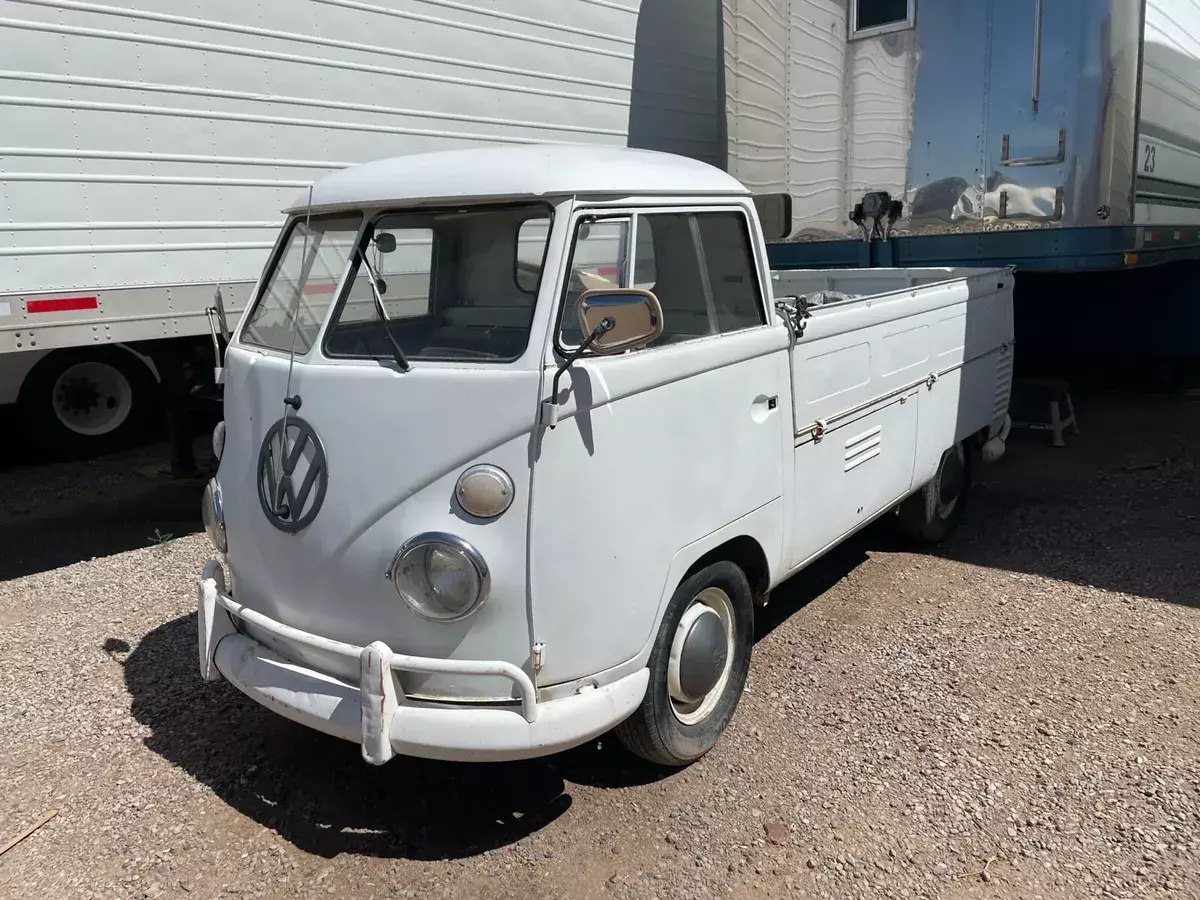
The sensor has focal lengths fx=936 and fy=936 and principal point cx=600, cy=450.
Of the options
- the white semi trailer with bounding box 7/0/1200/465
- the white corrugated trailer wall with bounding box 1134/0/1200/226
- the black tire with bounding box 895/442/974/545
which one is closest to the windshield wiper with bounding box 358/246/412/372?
the white semi trailer with bounding box 7/0/1200/465

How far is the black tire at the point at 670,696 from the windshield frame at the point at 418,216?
101cm

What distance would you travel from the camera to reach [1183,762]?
3.26 meters

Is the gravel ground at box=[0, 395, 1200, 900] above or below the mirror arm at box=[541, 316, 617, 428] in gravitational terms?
below

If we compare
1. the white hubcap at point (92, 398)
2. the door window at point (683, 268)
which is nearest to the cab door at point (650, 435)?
the door window at point (683, 268)

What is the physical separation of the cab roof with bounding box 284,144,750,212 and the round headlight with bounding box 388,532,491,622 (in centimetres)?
110

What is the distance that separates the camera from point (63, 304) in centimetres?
470

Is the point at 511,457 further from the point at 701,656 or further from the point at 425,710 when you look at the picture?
the point at 701,656

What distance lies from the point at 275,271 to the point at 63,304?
73.7 inches

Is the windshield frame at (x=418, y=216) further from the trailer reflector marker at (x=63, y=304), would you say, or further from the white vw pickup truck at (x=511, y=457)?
the trailer reflector marker at (x=63, y=304)

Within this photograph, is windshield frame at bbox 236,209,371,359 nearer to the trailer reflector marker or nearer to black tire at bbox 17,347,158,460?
the trailer reflector marker

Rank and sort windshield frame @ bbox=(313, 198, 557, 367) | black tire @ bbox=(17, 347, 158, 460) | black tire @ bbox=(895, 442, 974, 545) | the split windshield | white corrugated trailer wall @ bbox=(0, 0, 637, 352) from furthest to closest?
black tire @ bbox=(17, 347, 158, 460)
black tire @ bbox=(895, 442, 974, 545)
white corrugated trailer wall @ bbox=(0, 0, 637, 352)
the split windshield
windshield frame @ bbox=(313, 198, 557, 367)

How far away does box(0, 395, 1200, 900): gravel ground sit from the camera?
9.25 feet

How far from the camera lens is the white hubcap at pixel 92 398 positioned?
7059mm

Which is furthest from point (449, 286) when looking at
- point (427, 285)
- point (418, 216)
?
point (418, 216)
